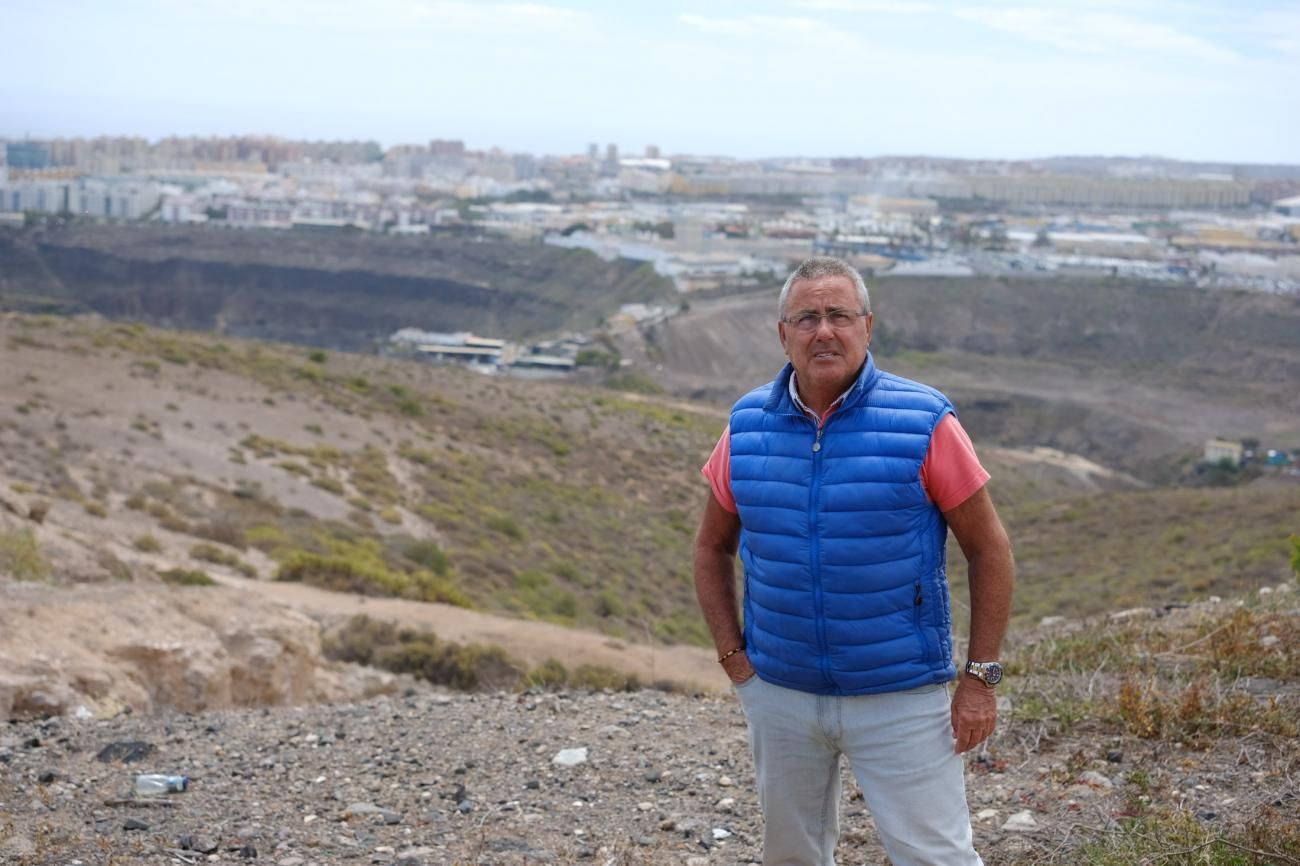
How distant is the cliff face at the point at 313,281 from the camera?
91.8 m

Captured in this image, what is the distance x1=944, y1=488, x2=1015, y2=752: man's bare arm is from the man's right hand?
462 millimetres

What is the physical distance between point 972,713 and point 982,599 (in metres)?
0.24

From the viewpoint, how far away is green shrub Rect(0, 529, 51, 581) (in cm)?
941

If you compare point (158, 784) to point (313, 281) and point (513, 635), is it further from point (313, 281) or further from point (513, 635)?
point (313, 281)

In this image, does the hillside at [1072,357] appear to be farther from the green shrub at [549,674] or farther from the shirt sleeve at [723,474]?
the shirt sleeve at [723,474]

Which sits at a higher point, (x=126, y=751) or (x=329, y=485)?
(x=126, y=751)

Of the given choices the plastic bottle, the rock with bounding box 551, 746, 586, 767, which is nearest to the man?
the rock with bounding box 551, 746, 586, 767

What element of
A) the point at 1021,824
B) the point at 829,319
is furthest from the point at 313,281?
the point at 829,319

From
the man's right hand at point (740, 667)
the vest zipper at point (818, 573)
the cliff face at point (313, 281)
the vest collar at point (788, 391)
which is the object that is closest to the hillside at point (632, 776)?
the man's right hand at point (740, 667)

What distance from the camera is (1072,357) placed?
2963 inches

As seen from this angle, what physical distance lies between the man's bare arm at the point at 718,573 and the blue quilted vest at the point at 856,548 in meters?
0.20

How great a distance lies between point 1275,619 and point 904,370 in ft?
195

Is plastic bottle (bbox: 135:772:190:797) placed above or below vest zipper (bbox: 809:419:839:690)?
below

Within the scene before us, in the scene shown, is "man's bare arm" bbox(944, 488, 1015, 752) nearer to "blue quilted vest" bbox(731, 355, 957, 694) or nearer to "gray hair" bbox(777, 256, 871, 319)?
"blue quilted vest" bbox(731, 355, 957, 694)
